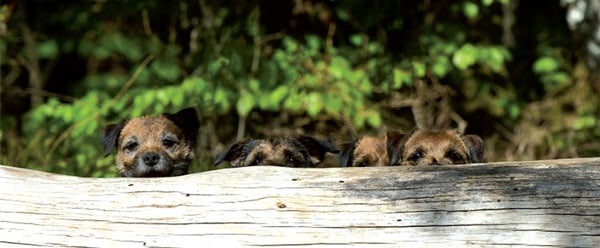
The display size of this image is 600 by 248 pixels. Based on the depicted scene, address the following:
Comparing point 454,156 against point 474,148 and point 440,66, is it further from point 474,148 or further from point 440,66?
point 440,66

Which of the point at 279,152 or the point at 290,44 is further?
the point at 290,44

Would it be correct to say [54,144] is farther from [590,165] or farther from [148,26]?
[590,165]

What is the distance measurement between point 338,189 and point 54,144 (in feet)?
20.8

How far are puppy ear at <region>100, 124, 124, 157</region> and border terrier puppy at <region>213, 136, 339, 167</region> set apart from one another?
0.88 metres

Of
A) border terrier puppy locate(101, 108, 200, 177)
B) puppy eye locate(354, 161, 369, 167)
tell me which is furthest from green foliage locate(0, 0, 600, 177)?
puppy eye locate(354, 161, 369, 167)

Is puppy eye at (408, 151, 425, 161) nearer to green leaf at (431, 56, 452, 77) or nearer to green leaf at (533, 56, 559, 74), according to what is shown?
green leaf at (431, 56, 452, 77)

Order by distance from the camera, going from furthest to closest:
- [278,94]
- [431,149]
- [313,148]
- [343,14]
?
1. [343,14]
2. [278,94]
3. [313,148]
4. [431,149]

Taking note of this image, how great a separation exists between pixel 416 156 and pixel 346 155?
2.49ft

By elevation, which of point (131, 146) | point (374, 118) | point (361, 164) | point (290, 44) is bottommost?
point (374, 118)

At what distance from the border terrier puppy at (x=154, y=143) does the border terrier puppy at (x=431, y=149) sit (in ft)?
5.68

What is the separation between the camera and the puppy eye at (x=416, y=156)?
23.2ft

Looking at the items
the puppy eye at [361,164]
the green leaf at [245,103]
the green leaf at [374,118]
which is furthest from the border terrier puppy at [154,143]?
the green leaf at [374,118]

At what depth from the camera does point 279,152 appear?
727 cm

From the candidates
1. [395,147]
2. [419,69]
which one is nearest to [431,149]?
[395,147]
